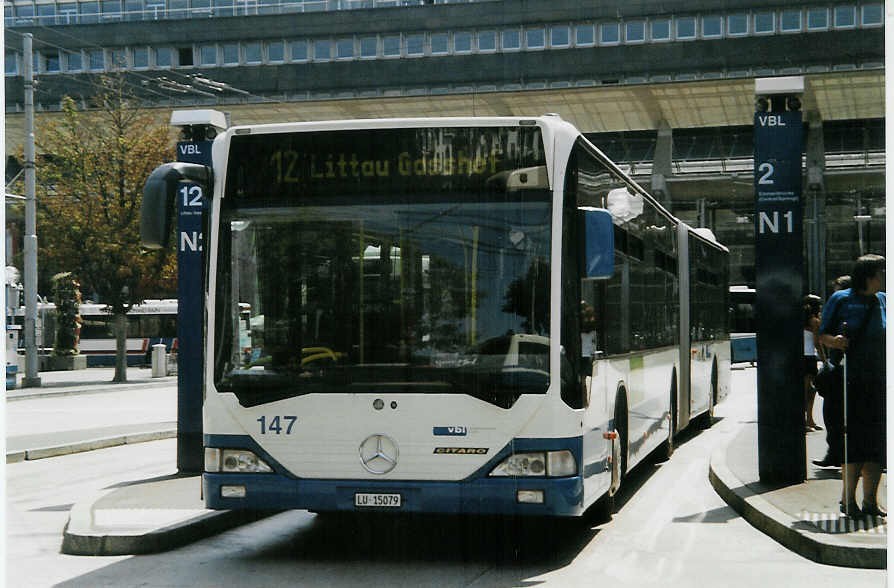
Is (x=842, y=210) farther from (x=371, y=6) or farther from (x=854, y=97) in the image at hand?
(x=371, y=6)

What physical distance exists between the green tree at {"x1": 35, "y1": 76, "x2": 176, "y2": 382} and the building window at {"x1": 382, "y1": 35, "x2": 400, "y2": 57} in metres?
13.6

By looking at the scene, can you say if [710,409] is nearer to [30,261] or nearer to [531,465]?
[531,465]

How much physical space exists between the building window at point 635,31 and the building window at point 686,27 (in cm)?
119

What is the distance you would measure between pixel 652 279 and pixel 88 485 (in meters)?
5.90

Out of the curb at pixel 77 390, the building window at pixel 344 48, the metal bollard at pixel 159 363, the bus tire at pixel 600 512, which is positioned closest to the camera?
the bus tire at pixel 600 512

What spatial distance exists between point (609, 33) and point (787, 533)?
37705 mm

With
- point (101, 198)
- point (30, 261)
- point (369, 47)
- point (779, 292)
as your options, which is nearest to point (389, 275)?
point (779, 292)

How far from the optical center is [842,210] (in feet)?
72.1

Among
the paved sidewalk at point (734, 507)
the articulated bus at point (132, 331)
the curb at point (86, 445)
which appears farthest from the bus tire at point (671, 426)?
the articulated bus at point (132, 331)

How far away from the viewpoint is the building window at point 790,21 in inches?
1406

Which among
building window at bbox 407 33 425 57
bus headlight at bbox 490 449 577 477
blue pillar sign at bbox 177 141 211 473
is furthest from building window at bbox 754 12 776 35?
bus headlight at bbox 490 449 577 477

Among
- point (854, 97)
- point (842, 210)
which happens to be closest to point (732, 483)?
point (842, 210)

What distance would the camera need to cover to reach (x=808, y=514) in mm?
9086

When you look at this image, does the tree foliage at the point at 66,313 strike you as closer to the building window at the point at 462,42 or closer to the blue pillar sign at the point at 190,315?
the building window at the point at 462,42
